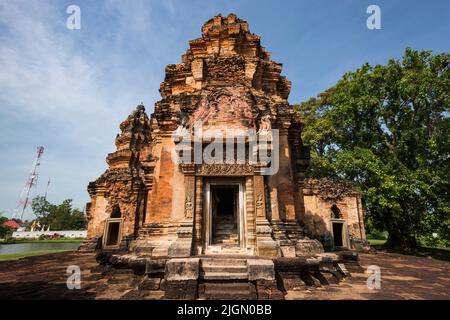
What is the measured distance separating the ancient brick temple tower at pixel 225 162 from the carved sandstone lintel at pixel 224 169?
31 mm

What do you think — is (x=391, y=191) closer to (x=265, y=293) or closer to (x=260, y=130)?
(x=260, y=130)

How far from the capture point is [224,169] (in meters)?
7.94

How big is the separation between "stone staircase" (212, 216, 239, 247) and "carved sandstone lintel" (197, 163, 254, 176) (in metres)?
2.19

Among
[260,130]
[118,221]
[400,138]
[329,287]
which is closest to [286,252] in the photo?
[329,287]

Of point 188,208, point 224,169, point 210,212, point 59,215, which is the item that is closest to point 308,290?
point 210,212

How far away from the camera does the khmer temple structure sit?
754 centimetres

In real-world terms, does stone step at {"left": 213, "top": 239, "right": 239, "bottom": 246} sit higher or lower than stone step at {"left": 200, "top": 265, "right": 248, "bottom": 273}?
higher

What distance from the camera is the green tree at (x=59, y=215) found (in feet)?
198

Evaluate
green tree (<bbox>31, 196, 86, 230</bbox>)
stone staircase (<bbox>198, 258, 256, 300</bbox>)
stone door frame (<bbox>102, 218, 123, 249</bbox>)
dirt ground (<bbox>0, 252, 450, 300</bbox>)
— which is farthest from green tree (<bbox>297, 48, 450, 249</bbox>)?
green tree (<bbox>31, 196, 86, 230</bbox>)

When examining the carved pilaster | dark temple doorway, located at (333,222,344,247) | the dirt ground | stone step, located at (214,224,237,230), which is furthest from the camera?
dark temple doorway, located at (333,222,344,247)

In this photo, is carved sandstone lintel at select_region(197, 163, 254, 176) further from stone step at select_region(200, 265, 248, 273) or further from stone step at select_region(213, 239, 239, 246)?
stone step at select_region(200, 265, 248, 273)
